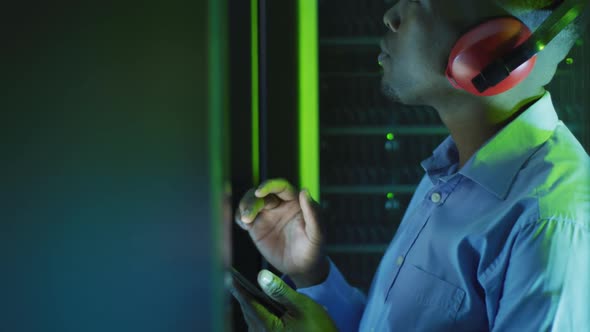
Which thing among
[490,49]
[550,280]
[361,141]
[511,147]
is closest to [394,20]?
[490,49]

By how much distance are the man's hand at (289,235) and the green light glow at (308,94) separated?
0.94 feet

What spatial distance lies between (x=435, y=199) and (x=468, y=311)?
0.23 m

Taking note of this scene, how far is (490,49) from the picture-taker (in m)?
0.88

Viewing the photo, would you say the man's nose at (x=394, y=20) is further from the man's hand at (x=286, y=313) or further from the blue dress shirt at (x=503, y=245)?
the man's hand at (x=286, y=313)

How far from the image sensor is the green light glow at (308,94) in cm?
151

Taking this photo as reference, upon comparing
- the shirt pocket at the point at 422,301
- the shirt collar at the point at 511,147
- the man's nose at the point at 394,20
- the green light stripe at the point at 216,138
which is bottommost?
the shirt pocket at the point at 422,301

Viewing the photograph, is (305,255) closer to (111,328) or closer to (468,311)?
(468,311)

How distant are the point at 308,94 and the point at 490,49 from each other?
749 mm

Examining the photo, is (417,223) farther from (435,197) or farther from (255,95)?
(255,95)

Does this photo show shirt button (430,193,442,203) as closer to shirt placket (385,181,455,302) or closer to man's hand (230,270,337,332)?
shirt placket (385,181,455,302)

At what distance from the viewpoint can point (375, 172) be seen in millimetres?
1792

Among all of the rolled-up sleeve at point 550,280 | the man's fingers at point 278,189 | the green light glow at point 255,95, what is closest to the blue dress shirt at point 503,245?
the rolled-up sleeve at point 550,280

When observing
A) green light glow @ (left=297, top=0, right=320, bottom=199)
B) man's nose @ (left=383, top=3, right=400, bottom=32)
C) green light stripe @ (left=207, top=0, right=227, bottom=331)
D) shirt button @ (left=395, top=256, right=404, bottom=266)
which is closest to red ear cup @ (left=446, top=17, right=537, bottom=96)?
man's nose @ (left=383, top=3, right=400, bottom=32)

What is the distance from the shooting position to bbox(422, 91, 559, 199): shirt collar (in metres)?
0.87
